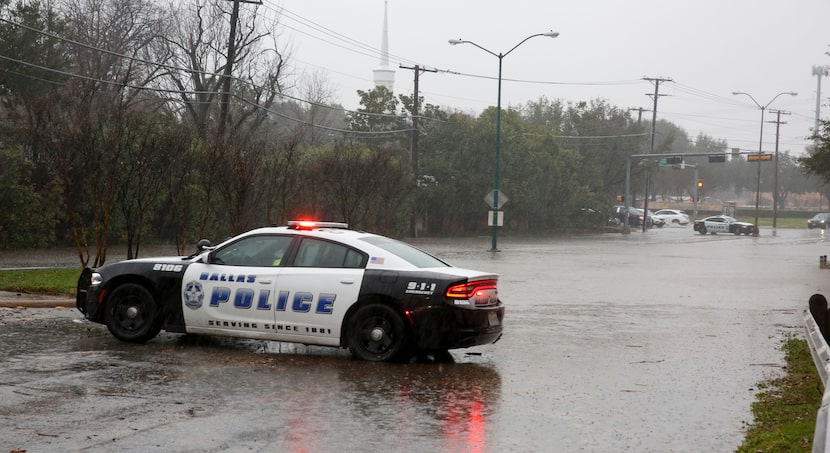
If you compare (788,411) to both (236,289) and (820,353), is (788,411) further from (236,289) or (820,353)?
(236,289)

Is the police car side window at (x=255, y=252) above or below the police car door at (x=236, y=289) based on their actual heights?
above

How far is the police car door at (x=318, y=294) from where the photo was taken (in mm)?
10508

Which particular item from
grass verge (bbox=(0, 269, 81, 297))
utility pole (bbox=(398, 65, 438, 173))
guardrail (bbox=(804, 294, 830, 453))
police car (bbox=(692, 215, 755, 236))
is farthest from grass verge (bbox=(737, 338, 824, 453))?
police car (bbox=(692, 215, 755, 236))

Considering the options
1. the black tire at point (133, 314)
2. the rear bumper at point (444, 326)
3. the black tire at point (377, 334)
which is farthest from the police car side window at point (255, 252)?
the rear bumper at point (444, 326)

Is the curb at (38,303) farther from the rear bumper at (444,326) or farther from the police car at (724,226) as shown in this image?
the police car at (724,226)

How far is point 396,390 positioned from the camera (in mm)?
8992

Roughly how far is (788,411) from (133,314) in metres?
6.94

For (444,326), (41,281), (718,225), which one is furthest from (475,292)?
(718,225)

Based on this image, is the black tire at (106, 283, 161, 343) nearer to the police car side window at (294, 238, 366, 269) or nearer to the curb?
the police car side window at (294, 238, 366, 269)

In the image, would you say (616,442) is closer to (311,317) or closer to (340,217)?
(311,317)

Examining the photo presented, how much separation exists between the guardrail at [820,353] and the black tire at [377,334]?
3924 millimetres

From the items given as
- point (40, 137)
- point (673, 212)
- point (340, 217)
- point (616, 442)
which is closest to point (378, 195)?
point (340, 217)

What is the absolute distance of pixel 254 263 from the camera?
11023mm

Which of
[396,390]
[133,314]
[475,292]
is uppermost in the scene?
[475,292]
